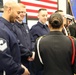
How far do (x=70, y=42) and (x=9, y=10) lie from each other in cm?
71

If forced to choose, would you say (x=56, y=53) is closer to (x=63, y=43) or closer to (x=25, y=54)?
(x=63, y=43)

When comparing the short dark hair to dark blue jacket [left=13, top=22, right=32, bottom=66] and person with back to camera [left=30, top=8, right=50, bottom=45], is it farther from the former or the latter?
person with back to camera [left=30, top=8, right=50, bottom=45]

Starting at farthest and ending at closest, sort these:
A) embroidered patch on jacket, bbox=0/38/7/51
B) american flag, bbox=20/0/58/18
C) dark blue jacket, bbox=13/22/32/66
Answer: american flag, bbox=20/0/58/18 < dark blue jacket, bbox=13/22/32/66 < embroidered patch on jacket, bbox=0/38/7/51

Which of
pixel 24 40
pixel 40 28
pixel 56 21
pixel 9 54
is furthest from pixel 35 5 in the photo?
pixel 9 54

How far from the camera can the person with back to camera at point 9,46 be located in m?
2.12

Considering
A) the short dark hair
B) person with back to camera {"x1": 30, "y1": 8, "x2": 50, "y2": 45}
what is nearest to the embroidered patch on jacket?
the short dark hair

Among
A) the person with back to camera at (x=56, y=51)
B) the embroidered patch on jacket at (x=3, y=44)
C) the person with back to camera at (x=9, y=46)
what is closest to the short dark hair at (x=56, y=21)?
the person with back to camera at (x=56, y=51)

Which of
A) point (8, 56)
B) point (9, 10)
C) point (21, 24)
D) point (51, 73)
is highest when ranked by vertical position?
point (9, 10)

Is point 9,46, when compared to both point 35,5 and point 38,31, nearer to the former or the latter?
point 38,31

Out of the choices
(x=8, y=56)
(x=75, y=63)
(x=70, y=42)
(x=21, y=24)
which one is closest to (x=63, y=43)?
(x=70, y=42)

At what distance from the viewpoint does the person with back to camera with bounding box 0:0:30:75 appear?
2123mm

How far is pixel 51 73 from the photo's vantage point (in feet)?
7.45

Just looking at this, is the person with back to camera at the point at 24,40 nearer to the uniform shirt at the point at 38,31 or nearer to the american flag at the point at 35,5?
the uniform shirt at the point at 38,31

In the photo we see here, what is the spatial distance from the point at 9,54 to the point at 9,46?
81 millimetres
